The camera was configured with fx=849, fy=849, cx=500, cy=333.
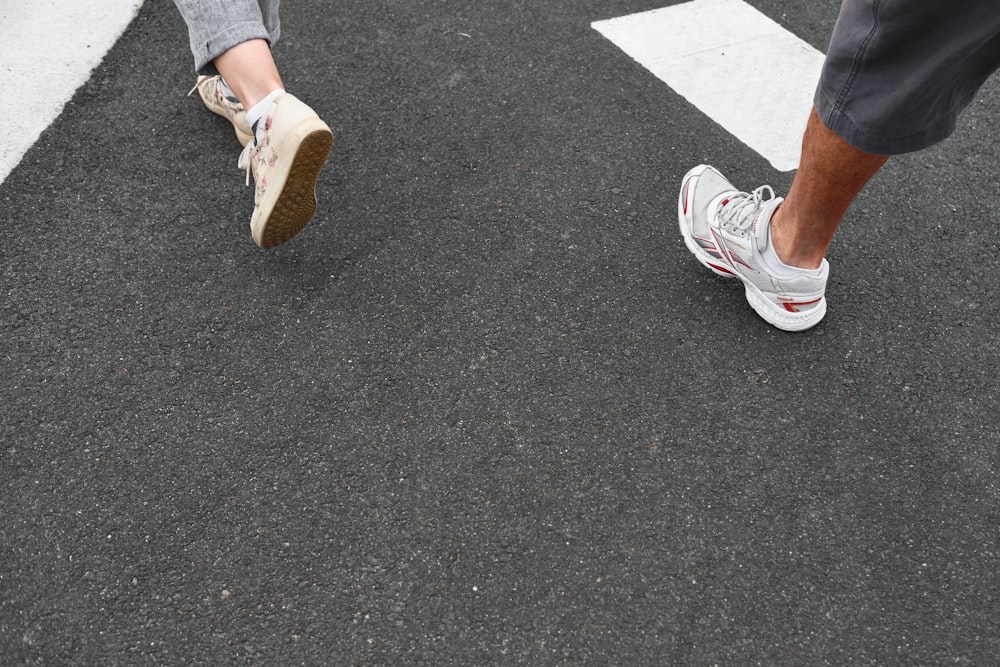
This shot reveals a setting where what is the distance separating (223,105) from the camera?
2395mm

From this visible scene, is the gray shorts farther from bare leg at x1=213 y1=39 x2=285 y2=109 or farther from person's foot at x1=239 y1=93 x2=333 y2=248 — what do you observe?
bare leg at x1=213 y1=39 x2=285 y2=109

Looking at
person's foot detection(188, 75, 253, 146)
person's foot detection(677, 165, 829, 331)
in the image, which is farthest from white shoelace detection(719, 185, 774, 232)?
person's foot detection(188, 75, 253, 146)

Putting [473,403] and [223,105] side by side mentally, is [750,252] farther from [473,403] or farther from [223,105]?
[223,105]

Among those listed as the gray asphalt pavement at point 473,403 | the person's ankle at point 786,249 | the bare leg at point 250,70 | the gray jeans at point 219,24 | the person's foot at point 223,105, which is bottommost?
the gray asphalt pavement at point 473,403

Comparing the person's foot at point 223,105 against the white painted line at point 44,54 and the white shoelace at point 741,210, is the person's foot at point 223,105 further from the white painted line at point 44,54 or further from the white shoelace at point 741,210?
the white shoelace at point 741,210

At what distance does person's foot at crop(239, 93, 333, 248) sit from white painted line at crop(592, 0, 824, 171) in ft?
4.37

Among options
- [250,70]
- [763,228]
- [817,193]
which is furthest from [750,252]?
[250,70]

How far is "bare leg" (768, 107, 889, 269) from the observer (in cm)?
174

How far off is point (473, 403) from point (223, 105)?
120 centimetres

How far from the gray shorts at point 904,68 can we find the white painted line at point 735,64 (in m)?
0.84

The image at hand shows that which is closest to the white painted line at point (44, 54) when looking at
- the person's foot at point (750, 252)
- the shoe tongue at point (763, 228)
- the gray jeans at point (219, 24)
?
the gray jeans at point (219, 24)

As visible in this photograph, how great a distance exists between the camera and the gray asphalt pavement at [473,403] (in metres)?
1.56

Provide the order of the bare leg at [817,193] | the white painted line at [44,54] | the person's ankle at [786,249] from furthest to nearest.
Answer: the white painted line at [44,54]
the person's ankle at [786,249]
the bare leg at [817,193]

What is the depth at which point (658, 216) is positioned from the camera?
2.32 meters
